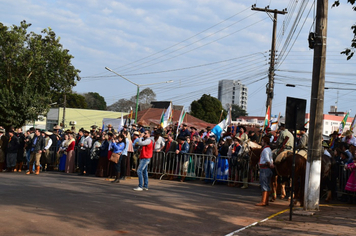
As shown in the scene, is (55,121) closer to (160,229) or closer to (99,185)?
(99,185)

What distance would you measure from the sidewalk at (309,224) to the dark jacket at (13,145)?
44.0 feet

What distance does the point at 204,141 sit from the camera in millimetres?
19328

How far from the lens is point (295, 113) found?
10.3 meters

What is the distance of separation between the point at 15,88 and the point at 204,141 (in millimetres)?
31042

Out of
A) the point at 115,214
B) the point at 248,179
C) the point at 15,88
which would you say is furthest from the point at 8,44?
the point at 115,214

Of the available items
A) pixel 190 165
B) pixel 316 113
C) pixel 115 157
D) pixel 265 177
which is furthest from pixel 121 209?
pixel 190 165

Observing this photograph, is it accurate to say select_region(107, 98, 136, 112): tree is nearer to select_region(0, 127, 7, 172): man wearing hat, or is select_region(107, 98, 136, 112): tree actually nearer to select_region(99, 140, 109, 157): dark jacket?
select_region(0, 127, 7, 172): man wearing hat

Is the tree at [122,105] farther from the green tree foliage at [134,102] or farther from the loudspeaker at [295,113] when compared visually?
the loudspeaker at [295,113]

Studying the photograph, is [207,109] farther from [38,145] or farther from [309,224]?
[309,224]

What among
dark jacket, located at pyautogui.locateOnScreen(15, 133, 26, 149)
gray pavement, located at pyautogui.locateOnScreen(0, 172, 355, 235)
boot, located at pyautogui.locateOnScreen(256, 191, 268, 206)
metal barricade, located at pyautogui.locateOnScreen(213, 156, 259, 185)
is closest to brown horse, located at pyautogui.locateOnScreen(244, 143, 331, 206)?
gray pavement, located at pyautogui.locateOnScreen(0, 172, 355, 235)

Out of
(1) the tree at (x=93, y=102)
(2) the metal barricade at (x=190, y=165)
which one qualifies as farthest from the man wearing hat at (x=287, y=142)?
(1) the tree at (x=93, y=102)

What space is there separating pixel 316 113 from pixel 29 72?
36.9m

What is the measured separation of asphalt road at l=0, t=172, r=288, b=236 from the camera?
8.54 metres

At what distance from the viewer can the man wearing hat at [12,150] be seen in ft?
65.8
